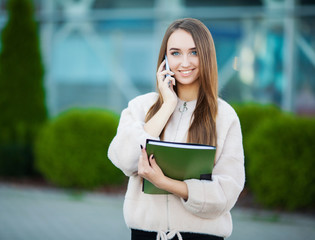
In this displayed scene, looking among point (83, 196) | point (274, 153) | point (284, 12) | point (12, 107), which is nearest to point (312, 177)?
point (274, 153)

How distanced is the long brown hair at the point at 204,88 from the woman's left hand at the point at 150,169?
0.25m

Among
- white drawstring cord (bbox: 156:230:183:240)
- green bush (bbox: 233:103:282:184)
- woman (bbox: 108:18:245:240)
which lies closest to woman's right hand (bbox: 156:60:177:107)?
woman (bbox: 108:18:245:240)

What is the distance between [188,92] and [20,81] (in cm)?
652

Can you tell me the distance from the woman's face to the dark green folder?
40 centimetres

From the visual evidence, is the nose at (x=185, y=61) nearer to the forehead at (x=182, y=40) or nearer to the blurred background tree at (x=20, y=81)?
the forehead at (x=182, y=40)

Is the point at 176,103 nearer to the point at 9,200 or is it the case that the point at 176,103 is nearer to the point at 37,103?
the point at 9,200

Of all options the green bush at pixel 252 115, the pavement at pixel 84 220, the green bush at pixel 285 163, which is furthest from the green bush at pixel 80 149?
the green bush at pixel 285 163

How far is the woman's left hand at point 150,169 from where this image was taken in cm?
178

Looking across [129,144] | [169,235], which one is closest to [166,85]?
[129,144]

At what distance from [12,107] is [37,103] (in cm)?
46

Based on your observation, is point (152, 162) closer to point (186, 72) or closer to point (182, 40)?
point (186, 72)

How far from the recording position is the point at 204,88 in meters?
1.99

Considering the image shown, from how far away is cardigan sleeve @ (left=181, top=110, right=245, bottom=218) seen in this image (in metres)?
1.83

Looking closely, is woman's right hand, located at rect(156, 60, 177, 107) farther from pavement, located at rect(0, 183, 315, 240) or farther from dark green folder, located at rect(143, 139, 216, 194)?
pavement, located at rect(0, 183, 315, 240)
